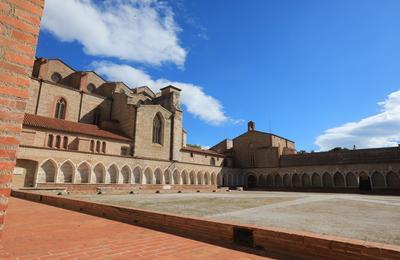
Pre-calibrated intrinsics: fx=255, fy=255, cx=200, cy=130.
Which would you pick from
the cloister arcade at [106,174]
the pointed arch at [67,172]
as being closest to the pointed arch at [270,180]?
the cloister arcade at [106,174]

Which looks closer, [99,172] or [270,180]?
[99,172]

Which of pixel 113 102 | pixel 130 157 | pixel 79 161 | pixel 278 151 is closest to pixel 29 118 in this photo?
pixel 79 161

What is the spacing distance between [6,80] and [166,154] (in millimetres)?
34232

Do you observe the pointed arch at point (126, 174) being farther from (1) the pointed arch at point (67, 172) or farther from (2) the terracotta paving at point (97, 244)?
(2) the terracotta paving at point (97, 244)

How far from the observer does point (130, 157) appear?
29.7m

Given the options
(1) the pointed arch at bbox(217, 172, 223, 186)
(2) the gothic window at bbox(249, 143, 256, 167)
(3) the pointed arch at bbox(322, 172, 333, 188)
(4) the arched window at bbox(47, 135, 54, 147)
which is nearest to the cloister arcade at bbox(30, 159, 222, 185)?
(4) the arched window at bbox(47, 135, 54, 147)

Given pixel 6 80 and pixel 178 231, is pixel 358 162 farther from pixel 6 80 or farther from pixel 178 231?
pixel 6 80

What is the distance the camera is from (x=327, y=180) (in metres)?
40.7

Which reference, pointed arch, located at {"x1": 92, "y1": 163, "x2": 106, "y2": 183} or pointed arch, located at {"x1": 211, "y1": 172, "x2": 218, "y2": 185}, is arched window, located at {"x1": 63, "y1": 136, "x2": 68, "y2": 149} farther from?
pointed arch, located at {"x1": 211, "y1": 172, "x2": 218, "y2": 185}

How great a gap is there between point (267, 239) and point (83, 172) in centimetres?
2461

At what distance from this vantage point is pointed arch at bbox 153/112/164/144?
3562 cm

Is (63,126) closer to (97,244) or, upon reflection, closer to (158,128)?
(158,128)

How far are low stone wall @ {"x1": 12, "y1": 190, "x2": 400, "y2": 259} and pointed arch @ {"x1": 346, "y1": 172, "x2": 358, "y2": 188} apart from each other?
40460 millimetres

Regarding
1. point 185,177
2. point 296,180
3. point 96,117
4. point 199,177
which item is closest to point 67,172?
point 96,117
